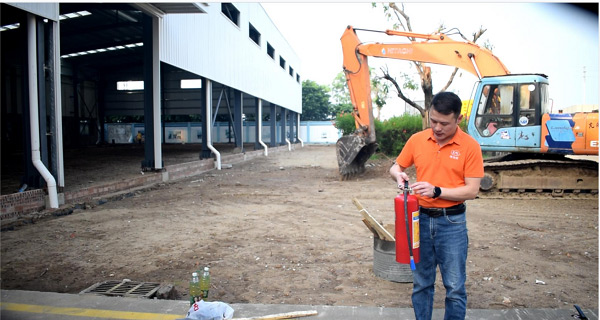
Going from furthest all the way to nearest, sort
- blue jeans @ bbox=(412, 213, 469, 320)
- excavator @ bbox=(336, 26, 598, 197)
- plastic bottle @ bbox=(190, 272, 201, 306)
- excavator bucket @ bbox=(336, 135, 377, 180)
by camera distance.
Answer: excavator bucket @ bbox=(336, 135, 377, 180) < excavator @ bbox=(336, 26, 598, 197) < plastic bottle @ bbox=(190, 272, 201, 306) < blue jeans @ bbox=(412, 213, 469, 320)

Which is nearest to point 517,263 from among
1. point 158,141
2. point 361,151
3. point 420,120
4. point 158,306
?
point 158,306

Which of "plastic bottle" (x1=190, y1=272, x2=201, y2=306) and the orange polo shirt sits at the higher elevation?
the orange polo shirt

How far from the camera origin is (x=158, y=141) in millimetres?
11711

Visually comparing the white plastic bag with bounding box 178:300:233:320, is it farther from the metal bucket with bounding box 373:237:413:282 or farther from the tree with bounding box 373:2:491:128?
the tree with bounding box 373:2:491:128

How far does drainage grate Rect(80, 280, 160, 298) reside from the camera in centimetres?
382

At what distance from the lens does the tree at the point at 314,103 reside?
54.3m

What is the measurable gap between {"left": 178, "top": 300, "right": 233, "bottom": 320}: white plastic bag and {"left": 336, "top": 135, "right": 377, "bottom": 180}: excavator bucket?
9.34 m

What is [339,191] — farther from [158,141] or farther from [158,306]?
[158,306]

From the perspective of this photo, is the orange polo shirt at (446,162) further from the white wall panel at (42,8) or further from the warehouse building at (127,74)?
the white wall panel at (42,8)

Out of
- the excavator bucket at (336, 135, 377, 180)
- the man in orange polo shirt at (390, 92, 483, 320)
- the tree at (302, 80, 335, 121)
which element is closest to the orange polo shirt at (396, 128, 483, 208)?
the man in orange polo shirt at (390, 92, 483, 320)

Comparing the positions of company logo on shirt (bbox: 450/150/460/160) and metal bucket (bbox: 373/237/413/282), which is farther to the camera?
metal bucket (bbox: 373/237/413/282)

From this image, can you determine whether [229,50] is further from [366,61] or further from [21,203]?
[21,203]

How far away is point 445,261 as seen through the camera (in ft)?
8.93

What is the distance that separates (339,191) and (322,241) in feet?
15.9
